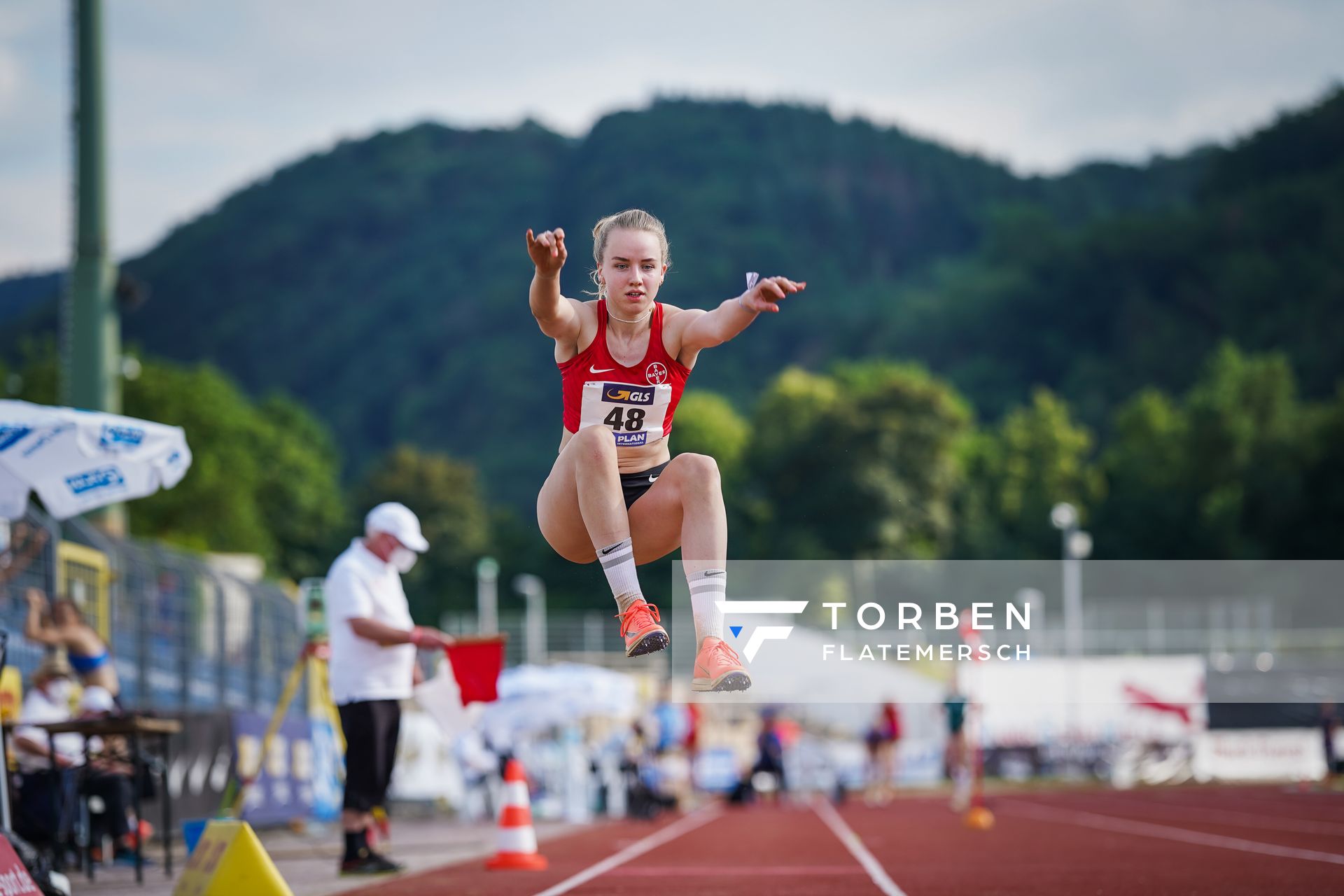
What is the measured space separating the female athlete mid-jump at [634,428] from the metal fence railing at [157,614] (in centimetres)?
632

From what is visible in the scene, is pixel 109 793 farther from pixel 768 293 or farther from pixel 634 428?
pixel 768 293

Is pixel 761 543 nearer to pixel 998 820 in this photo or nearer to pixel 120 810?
pixel 998 820

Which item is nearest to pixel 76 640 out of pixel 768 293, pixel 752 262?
pixel 768 293

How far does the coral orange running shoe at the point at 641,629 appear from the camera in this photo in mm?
6129

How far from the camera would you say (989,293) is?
12025 cm

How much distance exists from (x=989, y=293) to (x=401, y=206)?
269ft

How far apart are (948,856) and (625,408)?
6.85m

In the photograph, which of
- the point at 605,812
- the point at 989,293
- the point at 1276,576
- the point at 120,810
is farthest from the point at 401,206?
the point at 120,810

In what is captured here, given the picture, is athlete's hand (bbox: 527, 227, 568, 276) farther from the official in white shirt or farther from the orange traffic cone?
the orange traffic cone

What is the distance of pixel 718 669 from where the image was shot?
6.12 m

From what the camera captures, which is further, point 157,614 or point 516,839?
point 157,614

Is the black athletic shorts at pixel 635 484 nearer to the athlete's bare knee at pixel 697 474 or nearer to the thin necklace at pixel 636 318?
the athlete's bare knee at pixel 697 474

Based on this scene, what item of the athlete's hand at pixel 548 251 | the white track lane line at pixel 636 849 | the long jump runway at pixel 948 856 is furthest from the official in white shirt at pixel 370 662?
the athlete's hand at pixel 548 251

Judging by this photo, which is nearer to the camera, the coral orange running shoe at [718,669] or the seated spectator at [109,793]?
the coral orange running shoe at [718,669]
